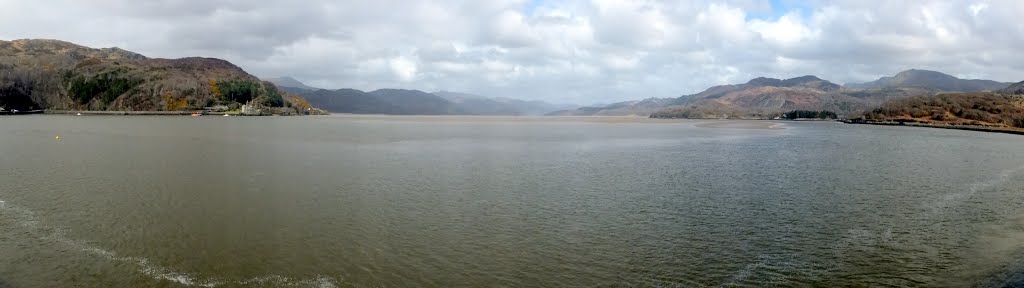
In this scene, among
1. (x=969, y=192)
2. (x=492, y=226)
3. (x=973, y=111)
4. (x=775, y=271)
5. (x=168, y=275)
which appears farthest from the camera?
(x=973, y=111)

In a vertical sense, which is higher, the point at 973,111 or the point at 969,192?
the point at 973,111

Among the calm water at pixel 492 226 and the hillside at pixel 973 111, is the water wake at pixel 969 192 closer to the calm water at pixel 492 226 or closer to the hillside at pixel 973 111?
the calm water at pixel 492 226

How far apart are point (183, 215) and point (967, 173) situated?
5072 centimetres

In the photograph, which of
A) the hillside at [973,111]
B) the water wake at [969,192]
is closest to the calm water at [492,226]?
the water wake at [969,192]

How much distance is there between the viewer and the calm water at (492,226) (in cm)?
1539

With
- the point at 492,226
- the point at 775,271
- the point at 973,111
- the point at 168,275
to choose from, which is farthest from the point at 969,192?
the point at 973,111

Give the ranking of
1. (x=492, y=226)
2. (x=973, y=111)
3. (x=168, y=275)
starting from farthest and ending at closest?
(x=973, y=111)
(x=492, y=226)
(x=168, y=275)

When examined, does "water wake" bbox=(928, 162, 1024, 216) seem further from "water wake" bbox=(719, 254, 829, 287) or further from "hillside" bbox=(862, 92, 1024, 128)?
"hillside" bbox=(862, 92, 1024, 128)

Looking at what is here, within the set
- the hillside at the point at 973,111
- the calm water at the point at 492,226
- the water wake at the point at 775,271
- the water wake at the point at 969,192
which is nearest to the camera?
the water wake at the point at 775,271

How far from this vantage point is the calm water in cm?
1539

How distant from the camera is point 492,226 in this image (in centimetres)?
2091

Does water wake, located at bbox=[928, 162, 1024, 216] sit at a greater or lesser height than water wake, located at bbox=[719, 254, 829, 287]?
greater

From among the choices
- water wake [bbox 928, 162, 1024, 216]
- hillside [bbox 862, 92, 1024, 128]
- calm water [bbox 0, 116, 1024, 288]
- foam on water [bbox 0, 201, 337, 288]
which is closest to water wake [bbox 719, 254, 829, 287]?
calm water [bbox 0, 116, 1024, 288]

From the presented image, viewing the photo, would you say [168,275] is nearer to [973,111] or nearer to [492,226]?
[492,226]
